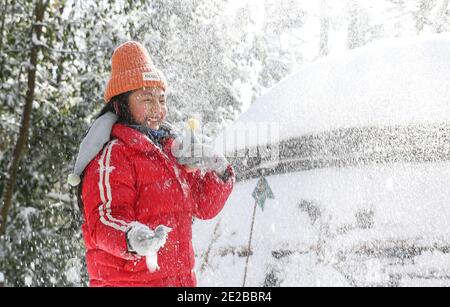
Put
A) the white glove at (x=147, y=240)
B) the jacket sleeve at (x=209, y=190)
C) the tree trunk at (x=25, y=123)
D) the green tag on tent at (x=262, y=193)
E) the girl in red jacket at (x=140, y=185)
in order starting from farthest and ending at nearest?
1. the tree trunk at (x=25, y=123)
2. the green tag on tent at (x=262, y=193)
3. the jacket sleeve at (x=209, y=190)
4. the girl in red jacket at (x=140, y=185)
5. the white glove at (x=147, y=240)

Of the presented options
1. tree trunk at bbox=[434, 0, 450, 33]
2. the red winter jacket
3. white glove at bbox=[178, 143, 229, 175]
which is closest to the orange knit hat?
the red winter jacket

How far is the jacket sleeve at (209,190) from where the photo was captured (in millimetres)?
2018

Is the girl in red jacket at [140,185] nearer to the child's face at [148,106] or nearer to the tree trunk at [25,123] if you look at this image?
the child's face at [148,106]

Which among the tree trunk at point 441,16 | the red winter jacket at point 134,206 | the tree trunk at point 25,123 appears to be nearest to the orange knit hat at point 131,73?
the red winter jacket at point 134,206

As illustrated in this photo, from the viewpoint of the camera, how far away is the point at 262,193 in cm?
381

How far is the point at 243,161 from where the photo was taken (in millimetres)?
4148

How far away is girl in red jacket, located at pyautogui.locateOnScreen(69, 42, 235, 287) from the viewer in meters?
1.69

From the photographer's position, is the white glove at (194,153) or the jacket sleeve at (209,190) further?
the jacket sleeve at (209,190)

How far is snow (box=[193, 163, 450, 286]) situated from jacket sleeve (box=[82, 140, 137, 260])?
1.73 m

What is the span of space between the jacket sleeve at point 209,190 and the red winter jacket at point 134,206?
0.07 m

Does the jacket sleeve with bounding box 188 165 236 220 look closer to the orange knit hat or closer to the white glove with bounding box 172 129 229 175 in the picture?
the white glove with bounding box 172 129 229 175

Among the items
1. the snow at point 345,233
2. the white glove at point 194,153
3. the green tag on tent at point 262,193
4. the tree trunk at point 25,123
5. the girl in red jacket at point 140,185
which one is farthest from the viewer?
the tree trunk at point 25,123
